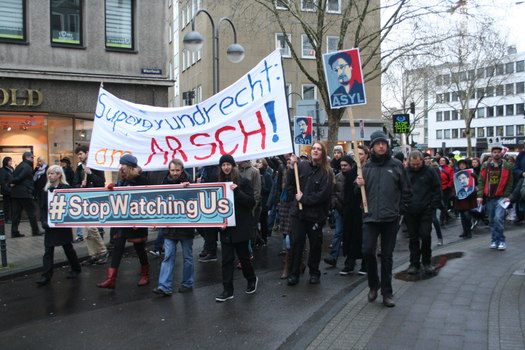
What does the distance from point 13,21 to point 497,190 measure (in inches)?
533

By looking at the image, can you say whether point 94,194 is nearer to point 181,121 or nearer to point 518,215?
point 181,121

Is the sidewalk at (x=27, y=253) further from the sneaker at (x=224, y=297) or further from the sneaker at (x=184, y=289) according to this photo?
the sneaker at (x=224, y=297)

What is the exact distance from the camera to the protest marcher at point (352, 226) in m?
7.91

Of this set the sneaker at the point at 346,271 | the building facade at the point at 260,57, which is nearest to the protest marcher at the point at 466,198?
the sneaker at the point at 346,271

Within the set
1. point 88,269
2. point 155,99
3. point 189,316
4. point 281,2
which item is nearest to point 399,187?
point 189,316

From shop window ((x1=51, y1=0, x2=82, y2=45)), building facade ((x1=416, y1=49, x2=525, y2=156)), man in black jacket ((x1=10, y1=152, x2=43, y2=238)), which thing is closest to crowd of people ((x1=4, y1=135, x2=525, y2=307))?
man in black jacket ((x1=10, y1=152, x2=43, y2=238))

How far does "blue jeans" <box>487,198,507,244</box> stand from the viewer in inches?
367

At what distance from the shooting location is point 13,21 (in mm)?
14891

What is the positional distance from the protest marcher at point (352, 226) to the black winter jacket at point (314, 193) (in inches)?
37.6

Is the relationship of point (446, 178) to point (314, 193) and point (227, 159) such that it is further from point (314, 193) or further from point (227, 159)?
point (227, 159)

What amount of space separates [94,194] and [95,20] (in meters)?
10.2

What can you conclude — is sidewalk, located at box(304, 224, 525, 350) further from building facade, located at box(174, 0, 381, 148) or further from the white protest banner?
building facade, located at box(174, 0, 381, 148)

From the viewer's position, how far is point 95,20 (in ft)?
52.3

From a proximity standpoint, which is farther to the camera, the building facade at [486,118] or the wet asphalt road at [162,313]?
the building facade at [486,118]
